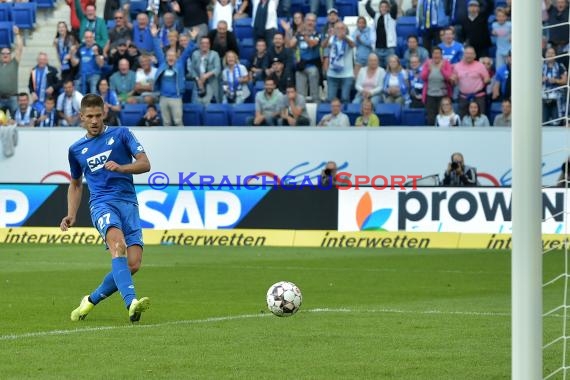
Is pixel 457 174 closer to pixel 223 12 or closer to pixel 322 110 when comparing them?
pixel 322 110

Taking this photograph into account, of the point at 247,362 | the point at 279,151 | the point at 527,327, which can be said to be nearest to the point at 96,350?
the point at 247,362

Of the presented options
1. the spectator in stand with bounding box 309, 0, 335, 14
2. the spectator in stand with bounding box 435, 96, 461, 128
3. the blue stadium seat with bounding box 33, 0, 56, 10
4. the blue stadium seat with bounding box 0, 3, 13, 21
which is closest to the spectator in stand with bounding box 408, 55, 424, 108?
the spectator in stand with bounding box 435, 96, 461, 128

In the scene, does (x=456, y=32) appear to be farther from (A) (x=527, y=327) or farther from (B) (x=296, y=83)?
(A) (x=527, y=327)

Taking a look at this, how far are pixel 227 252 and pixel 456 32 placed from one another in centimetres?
709

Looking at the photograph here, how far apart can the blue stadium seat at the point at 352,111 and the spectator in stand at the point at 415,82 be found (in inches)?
41.8

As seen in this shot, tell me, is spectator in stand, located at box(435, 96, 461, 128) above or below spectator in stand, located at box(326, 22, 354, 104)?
below

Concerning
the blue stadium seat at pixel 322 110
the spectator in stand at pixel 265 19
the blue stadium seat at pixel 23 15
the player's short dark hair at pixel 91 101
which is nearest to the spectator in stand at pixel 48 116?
the blue stadium seat at pixel 23 15

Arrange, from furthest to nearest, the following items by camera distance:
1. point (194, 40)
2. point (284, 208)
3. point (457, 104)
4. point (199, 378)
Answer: point (194, 40) < point (457, 104) < point (284, 208) < point (199, 378)

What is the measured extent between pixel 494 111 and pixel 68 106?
27.2ft

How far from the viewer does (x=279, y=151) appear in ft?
82.4

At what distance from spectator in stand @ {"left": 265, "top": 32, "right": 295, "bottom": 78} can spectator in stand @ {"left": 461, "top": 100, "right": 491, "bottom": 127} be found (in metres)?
3.44

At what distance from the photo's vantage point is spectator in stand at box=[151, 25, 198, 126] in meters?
25.2

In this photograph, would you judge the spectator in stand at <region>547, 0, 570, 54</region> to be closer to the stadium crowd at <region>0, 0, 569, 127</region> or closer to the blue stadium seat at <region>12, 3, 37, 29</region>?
the stadium crowd at <region>0, 0, 569, 127</region>

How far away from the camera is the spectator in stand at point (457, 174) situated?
2336 cm
